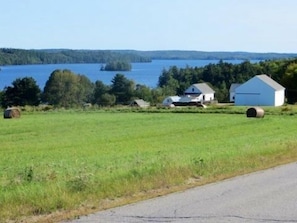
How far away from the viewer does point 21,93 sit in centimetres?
10281

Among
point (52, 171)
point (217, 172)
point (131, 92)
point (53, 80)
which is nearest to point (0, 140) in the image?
point (52, 171)

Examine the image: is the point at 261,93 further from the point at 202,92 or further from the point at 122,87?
the point at 122,87

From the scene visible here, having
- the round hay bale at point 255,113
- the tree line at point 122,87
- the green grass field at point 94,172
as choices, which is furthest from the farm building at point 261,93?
the green grass field at point 94,172

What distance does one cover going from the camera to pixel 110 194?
10.0 metres

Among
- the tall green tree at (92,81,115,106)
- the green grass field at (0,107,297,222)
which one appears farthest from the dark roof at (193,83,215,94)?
the green grass field at (0,107,297,222)

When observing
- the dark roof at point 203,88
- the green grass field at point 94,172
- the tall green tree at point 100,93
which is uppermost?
the green grass field at point 94,172

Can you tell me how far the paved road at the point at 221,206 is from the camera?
853cm

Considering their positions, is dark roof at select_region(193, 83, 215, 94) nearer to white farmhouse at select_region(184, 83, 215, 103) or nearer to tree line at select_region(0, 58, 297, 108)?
white farmhouse at select_region(184, 83, 215, 103)

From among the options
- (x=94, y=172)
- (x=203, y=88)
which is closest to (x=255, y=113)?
(x=94, y=172)

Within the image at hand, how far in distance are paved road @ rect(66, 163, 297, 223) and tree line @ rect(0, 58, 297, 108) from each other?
279 feet

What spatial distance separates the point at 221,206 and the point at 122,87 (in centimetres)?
12438

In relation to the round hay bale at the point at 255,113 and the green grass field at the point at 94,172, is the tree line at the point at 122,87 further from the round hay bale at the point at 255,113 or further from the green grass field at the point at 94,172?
the green grass field at the point at 94,172

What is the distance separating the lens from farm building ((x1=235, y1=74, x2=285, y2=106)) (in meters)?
88.0

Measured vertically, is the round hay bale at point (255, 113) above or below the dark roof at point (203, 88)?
above
